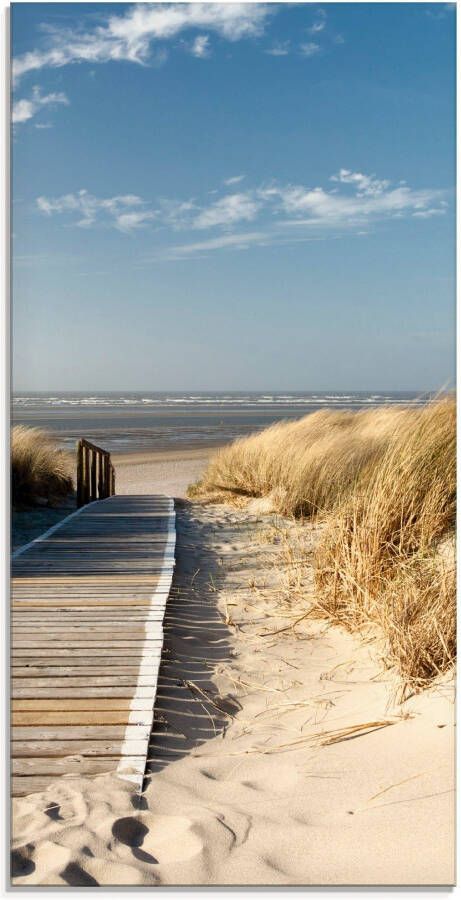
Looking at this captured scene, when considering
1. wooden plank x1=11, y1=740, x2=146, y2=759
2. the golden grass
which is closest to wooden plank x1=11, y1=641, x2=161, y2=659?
wooden plank x1=11, y1=740, x2=146, y2=759

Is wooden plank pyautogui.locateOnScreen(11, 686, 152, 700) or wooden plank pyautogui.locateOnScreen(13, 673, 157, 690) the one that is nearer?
wooden plank pyautogui.locateOnScreen(11, 686, 152, 700)

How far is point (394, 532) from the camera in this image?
14.8ft

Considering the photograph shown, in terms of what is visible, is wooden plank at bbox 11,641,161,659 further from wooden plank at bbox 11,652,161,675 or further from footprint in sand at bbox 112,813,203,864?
footprint in sand at bbox 112,813,203,864

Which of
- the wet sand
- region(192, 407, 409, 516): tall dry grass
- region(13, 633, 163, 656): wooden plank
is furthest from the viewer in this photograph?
the wet sand

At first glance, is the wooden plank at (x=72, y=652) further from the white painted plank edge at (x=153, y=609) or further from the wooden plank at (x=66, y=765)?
the wooden plank at (x=66, y=765)

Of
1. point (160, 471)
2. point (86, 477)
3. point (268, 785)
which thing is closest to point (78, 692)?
point (268, 785)

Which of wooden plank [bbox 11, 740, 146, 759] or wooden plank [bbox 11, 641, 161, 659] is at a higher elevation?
wooden plank [bbox 11, 641, 161, 659]

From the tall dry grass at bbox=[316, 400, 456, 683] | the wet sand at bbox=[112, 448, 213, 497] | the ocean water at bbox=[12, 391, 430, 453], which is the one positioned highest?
the ocean water at bbox=[12, 391, 430, 453]

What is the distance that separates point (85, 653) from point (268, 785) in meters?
1.34

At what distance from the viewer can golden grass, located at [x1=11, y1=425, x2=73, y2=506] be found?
912 cm

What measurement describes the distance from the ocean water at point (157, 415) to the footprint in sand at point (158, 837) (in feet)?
15.6

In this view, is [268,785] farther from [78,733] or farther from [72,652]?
[72,652]

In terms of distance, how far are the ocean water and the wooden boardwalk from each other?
A: 305 centimetres

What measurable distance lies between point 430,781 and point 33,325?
2.11 metres
